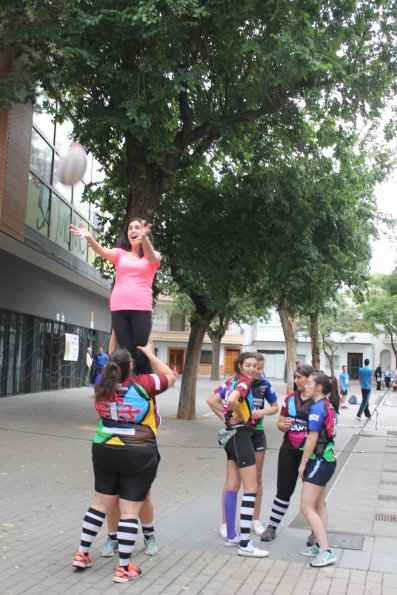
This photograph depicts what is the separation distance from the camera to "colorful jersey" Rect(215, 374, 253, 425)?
5.38 metres

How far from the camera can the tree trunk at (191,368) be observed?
1719cm

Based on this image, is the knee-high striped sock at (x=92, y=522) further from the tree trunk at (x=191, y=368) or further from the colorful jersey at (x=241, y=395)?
the tree trunk at (x=191, y=368)

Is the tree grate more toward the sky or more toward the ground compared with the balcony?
more toward the ground

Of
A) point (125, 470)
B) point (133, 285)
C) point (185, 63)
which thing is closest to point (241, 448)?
point (125, 470)

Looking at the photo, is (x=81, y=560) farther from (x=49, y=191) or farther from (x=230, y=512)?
(x=49, y=191)

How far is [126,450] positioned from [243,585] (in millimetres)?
1336

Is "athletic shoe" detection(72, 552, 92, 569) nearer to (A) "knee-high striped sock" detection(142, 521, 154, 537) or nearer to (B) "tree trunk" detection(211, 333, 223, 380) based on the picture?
(A) "knee-high striped sock" detection(142, 521, 154, 537)

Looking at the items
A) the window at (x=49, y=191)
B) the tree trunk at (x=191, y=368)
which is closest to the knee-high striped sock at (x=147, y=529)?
the tree trunk at (x=191, y=368)

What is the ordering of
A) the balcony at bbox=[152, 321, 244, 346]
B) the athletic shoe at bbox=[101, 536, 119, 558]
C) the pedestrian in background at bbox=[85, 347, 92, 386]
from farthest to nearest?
1. the balcony at bbox=[152, 321, 244, 346]
2. the pedestrian in background at bbox=[85, 347, 92, 386]
3. the athletic shoe at bbox=[101, 536, 119, 558]

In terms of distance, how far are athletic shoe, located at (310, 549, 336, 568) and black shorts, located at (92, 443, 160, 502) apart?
1547 mm

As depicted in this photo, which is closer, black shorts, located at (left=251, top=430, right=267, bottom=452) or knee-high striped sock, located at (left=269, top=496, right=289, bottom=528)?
knee-high striped sock, located at (left=269, top=496, right=289, bottom=528)

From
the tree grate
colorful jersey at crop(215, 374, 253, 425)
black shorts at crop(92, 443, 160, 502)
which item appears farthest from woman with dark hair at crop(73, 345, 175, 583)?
the tree grate

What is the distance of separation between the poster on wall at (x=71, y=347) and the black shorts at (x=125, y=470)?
2040 centimetres

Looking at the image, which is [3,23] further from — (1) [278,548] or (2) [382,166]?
(2) [382,166]
